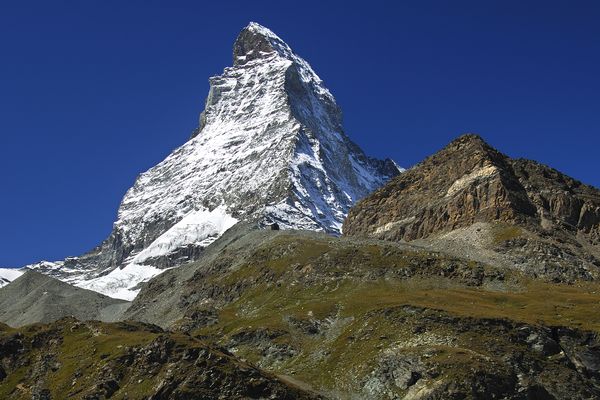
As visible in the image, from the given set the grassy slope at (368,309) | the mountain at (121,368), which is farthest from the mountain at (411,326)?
the mountain at (121,368)

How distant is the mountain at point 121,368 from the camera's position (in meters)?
107

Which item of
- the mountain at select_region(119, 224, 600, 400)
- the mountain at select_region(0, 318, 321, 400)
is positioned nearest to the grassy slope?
the mountain at select_region(119, 224, 600, 400)

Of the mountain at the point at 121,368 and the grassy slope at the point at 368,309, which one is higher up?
the grassy slope at the point at 368,309

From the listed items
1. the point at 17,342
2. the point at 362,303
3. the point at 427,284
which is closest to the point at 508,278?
the point at 427,284

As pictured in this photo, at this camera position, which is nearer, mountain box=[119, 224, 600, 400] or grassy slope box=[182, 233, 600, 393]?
mountain box=[119, 224, 600, 400]

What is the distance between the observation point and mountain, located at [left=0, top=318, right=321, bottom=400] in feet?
350

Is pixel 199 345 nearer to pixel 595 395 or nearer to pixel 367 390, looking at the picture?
pixel 367 390

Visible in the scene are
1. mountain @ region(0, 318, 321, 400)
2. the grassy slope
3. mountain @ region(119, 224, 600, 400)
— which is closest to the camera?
mountain @ region(0, 318, 321, 400)

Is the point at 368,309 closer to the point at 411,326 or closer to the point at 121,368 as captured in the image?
the point at 411,326

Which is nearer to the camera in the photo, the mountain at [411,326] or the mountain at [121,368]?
the mountain at [121,368]

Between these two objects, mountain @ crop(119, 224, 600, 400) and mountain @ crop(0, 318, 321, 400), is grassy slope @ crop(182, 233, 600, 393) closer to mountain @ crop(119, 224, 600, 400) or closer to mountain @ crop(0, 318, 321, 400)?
mountain @ crop(119, 224, 600, 400)

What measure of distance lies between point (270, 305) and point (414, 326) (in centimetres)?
4899

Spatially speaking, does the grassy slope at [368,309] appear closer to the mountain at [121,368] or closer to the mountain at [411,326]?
the mountain at [411,326]

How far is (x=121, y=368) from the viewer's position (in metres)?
116
